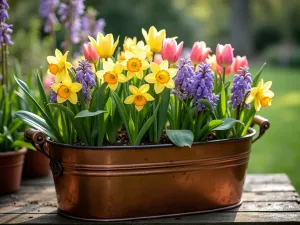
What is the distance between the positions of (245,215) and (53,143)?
2.46 feet

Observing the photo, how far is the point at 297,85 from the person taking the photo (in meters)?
10.5

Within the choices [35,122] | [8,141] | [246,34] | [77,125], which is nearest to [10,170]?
[8,141]

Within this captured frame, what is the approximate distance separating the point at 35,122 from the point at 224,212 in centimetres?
78

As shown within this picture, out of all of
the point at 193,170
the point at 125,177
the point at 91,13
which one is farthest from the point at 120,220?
the point at 91,13

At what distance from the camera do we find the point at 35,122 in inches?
80.1

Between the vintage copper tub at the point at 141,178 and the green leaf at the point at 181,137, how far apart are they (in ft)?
0.11

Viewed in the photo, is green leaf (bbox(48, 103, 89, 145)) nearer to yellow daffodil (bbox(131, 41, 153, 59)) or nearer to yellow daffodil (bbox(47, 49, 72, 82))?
yellow daffodil (bbox(47, 49, 72, 82))

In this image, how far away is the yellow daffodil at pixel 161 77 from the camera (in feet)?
6.31

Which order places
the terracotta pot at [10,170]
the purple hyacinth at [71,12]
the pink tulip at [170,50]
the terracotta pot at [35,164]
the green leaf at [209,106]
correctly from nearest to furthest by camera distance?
the green leaf at [209,106]
the pink tulip at [170,50]
the terracotta pot at [10,170]
the terracotta pot at [35,164]
the purple hyacinth at [71,12]

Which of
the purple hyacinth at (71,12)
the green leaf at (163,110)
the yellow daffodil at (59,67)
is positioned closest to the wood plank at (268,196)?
Answer: the green leaf at (163,110)

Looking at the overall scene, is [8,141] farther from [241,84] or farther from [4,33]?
[241,84]

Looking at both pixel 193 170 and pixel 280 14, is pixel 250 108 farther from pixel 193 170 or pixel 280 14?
pixel 280 14

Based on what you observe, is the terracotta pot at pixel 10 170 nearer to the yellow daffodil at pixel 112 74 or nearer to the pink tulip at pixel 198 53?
the yellow daffodil at pixel 112 74

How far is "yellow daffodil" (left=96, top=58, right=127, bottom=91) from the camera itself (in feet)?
6.23
